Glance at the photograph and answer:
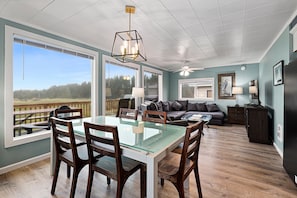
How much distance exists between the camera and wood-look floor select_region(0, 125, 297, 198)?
1.88 meters

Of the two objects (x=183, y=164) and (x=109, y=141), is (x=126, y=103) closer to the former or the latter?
(x=109, y=141)

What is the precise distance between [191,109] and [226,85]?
1.75 m

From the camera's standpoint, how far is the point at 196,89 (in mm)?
7215

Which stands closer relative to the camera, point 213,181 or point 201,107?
point 213,181

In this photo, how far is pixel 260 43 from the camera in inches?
145

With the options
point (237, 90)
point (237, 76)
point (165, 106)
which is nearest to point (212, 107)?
point (237, 90)

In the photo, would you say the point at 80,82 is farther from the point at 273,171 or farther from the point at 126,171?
the point at 273,171

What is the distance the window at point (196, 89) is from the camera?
22.5 ft

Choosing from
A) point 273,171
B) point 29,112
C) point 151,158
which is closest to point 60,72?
point 29,112

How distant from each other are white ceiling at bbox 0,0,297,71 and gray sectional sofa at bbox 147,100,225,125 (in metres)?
2.85

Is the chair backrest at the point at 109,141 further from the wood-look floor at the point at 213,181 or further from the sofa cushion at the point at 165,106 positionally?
the sofa cushion at the point at 165,106

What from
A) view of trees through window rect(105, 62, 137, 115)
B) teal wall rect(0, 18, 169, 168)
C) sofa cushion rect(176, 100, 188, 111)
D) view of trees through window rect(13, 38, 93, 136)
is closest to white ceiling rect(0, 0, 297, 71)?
teal wall rect(0, 18, 169, 168)

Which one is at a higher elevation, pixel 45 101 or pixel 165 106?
pixel 45 101

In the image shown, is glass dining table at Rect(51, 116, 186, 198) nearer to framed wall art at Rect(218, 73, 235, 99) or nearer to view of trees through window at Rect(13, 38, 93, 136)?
view of trees through window at Rect(13, 38, 93, 136)
